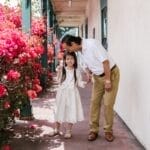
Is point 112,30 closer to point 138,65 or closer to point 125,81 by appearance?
point 125,81

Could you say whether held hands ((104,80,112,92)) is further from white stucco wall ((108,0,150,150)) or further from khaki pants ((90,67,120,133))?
white stucco wall ((108,0,150,150))

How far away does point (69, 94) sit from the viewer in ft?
21.9

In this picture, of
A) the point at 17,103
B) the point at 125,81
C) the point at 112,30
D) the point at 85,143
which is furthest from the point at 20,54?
the point at 112,30

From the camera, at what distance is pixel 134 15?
6648 mm

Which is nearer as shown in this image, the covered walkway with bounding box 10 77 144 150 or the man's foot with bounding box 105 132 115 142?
the covered walkway with bounding box 10 77 144 150

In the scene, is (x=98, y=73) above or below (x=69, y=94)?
above

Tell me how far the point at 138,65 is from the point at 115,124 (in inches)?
68.3

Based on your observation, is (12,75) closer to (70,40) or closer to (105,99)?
(70,40)

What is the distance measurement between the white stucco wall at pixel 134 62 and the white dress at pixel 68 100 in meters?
0.83

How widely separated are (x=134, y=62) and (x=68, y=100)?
3.64 feet

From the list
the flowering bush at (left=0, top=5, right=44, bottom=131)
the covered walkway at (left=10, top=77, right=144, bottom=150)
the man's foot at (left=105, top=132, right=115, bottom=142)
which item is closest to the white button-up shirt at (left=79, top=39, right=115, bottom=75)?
the flowering bush at (left=0, top=5, right=44, bottom=131)

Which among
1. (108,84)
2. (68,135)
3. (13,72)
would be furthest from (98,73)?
(13,72)

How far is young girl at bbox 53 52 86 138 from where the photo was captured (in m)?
6.65

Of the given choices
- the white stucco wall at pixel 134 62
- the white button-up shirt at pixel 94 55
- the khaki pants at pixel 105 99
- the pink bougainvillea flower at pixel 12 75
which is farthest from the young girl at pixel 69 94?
the pink bougainvillea flower at pixel 12 75
